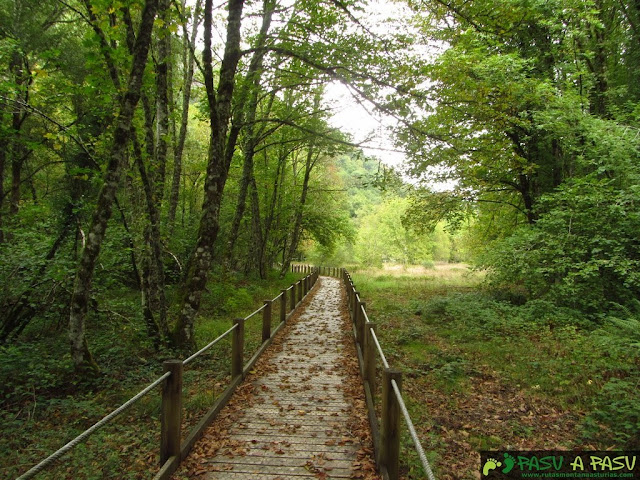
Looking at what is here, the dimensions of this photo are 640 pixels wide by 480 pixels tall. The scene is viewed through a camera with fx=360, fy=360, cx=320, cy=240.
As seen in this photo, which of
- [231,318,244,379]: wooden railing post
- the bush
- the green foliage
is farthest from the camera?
the bush

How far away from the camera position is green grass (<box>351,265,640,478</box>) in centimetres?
521

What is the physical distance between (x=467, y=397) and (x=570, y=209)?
683cm

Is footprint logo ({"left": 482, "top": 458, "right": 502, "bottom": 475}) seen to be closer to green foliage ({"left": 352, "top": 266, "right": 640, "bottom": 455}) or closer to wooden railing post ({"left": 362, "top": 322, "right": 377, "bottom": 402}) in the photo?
green foliage ({"left": 352, "top": 266, "right": 640, "bottom": 455})

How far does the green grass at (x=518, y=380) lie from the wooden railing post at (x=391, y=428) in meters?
0.90

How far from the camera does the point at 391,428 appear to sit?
3.73m

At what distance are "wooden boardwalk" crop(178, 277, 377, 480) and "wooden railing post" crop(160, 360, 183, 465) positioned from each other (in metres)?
0.41

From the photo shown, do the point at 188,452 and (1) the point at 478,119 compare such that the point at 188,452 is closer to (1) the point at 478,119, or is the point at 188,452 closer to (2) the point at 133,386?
(2) the point at 133,386

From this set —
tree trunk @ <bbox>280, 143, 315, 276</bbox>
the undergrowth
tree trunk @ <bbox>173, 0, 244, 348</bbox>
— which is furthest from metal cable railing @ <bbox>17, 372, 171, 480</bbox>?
tree trunk @ <bbox>280, 143, 315, 276</bbox>

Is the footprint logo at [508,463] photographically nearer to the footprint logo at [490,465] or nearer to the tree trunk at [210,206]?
the footprint logo at [490,465]

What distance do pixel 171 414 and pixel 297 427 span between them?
1.80 metres

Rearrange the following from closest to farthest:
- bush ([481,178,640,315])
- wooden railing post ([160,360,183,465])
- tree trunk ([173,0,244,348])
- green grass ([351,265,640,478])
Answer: wooden railing post ([160,360,183,465]), green grass ([351,265,640,478]), tree trunk ([173,0,244,348]), bush ([481,178,640,315])

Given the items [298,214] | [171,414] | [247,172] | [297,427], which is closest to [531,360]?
[297,427]

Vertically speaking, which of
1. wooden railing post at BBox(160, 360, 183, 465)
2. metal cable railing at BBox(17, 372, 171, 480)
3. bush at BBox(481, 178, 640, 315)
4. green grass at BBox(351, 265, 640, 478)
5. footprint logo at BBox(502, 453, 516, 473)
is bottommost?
footprint logo at BBox(502, 453, 516, 473)

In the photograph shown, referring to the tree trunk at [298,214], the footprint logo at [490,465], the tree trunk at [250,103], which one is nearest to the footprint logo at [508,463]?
the footprint logo at [490,465]
